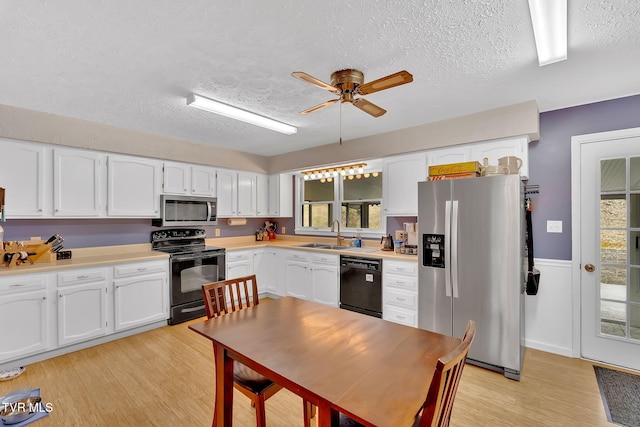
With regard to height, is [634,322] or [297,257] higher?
[297,257]

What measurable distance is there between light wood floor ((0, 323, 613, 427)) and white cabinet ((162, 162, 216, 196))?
207 centimetres

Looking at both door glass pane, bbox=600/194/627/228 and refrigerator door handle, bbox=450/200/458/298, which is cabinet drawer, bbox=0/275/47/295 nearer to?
refrigerator door handle, bbox=450/200/458/298

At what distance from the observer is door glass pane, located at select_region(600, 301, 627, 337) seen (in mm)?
2695

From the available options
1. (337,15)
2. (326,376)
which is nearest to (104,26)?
(337,15)

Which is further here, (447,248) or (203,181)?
(203,181)

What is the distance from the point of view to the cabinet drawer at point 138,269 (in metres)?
3.32

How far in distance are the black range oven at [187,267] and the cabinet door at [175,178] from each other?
2.05 ft

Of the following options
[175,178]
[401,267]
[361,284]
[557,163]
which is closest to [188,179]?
[175,178]

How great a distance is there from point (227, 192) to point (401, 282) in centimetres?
298

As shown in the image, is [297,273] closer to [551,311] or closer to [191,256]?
[191,256]

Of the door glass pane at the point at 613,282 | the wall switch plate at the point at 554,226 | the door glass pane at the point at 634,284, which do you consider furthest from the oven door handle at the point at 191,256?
the door glass pane at the point at 634,284

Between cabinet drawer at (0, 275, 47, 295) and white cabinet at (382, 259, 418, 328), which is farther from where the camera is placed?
white cabinet at (382, 259, 418, 328)

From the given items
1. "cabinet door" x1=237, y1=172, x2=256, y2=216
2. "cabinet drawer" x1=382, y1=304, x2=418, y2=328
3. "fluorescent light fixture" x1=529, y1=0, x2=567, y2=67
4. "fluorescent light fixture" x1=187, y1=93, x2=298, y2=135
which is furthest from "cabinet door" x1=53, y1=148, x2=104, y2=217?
"fluorescent light fixture" x1=529, y1=0, x2=567, y2=67

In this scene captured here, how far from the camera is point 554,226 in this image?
302 centimetres
